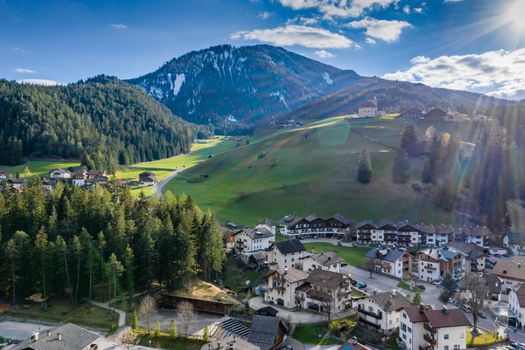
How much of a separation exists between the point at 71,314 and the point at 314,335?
29.1 meters

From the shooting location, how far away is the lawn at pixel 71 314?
160 ft

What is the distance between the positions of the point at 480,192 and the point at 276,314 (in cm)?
7468

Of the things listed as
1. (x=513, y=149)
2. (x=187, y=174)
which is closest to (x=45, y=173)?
(x=187, y=174)

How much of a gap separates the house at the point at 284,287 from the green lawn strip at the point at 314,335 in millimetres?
6107

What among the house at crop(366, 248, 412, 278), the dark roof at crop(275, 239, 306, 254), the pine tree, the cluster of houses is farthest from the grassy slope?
the dark roof at crop(275, 239, 306, 254)

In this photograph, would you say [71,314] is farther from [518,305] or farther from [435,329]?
[518,305]

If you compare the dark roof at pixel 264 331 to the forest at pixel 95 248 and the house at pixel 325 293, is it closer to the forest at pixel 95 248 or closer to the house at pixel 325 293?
the house at pixel 325 293

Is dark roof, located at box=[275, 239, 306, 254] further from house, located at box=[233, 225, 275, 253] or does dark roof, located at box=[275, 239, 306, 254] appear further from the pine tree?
the pine tree

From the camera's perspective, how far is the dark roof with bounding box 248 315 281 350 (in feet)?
143

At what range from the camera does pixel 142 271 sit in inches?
2237

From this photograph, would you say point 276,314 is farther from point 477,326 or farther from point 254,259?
point 477,326

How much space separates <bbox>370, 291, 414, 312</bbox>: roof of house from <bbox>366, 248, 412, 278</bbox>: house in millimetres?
19712

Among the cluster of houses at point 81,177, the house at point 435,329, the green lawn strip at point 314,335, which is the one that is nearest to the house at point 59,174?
the cluster of houses at point 81,177

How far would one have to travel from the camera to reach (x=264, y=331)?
147 feet
